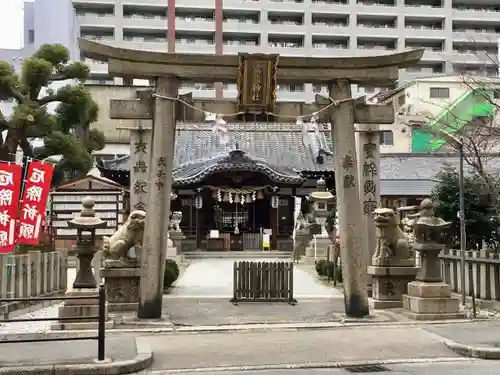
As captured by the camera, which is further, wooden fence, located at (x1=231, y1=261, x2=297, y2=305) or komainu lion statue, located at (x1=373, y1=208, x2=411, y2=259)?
wooden fence, located at (x1=231, y1=261, x2=297, y2=305)

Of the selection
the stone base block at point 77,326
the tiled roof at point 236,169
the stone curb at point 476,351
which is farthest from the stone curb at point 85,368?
the tiled roof at point 236,169

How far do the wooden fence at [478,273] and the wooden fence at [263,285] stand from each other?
372 cm

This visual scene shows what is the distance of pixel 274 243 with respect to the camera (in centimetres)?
3262

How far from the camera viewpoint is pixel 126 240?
12.1 metres

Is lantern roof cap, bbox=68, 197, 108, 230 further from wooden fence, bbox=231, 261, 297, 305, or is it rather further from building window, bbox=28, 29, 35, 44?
building window, bbox=28, 29, 35, 44

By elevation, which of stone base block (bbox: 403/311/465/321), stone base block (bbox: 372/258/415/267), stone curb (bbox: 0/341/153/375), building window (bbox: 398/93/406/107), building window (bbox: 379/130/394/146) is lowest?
stone curb (bbox: 0/341/153/375)

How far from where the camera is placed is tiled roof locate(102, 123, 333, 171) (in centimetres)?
3475

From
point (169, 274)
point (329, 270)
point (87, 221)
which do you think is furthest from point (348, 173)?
point (329, 270)

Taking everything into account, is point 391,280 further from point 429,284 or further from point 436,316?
point 436,316

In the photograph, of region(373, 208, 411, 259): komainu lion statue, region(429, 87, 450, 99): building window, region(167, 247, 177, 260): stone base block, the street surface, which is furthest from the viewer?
region(429, 87, 450, 99): building window

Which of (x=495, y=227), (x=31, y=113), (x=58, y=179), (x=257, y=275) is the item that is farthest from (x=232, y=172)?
(x=257, y=275)

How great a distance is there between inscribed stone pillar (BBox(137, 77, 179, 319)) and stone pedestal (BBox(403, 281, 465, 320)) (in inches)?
191

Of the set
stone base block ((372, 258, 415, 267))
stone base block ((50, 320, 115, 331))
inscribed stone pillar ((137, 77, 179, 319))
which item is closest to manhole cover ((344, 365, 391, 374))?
inscribed stone pillar ((137, 77, 179, 319))

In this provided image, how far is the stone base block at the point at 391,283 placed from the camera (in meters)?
12.2
